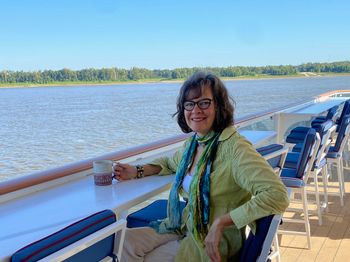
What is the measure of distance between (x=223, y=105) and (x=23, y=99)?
29.3ft

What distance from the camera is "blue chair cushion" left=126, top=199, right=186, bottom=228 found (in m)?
1.89

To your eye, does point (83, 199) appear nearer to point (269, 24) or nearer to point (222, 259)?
point (222, 259)

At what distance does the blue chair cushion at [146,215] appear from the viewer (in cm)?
189

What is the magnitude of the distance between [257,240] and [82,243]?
0.54 m

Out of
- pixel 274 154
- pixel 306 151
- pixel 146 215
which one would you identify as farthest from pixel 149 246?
pixel 306 151

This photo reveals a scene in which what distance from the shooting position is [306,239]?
2.57 meters

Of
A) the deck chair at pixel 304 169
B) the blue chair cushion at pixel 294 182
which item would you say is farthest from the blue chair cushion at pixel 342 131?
the blue chair cushion at pixel 294 182

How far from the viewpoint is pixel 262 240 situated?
114 centimetres

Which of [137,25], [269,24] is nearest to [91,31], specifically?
[137,25]

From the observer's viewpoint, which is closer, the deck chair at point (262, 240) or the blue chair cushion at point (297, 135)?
the deck chair at point (262, 240)

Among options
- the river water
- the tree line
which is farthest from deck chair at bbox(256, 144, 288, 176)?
the tree line

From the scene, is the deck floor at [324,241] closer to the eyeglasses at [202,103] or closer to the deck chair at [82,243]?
the eyeglasses at [202,103]

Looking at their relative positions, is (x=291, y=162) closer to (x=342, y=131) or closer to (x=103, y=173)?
(x=342, y=131)

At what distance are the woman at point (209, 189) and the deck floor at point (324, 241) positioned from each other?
3.60 ft
